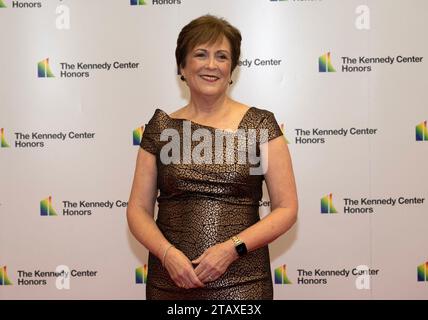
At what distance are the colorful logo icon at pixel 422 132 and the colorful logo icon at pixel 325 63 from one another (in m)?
0.59

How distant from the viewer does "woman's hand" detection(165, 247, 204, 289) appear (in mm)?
1678

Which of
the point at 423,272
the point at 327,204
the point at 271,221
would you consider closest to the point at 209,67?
the point at 271,221

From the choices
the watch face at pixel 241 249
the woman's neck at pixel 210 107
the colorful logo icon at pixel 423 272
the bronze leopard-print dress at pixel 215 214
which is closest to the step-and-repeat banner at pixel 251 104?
the colorful logo icon at pixel 423 272

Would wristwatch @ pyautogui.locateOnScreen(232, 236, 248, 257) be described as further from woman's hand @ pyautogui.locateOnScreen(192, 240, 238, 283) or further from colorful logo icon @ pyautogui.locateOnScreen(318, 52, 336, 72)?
colorful logo icon @ pyautogui.locateOnScreen(318, 52, 336, 72)

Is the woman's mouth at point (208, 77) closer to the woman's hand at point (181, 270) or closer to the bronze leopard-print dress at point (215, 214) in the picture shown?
the bronze leopard-print dress at point (215, 214)

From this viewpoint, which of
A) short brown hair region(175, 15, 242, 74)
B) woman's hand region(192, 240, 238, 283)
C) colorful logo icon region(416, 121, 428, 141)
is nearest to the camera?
woman's hand region(192, 240, 238, 283)

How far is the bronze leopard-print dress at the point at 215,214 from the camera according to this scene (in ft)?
5.79

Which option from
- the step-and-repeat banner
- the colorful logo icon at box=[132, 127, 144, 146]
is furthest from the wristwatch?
the colorful logo icon at box=[132, 127, 144, 146]

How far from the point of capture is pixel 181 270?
1682 mm

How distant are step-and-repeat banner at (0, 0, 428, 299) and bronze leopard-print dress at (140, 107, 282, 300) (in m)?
1.34

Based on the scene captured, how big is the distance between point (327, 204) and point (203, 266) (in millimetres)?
1583

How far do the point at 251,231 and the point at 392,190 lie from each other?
1619mm

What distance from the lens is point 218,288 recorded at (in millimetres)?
1756

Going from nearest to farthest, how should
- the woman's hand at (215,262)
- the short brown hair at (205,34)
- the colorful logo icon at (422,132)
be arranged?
the woman's hand at (215,262) → the short brown hair at (205,34) → the colorful logo icon at (422,132)
